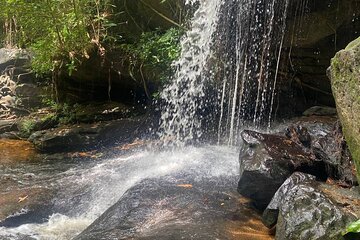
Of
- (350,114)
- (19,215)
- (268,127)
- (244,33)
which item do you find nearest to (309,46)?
(244,33)

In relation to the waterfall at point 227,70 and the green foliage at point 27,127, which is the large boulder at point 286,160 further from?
the green foliage at point 27,127

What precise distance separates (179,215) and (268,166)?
123 centimetres

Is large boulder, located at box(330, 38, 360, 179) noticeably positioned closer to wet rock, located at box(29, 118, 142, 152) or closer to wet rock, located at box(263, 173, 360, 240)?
wet rock, located at box(263, 173, 360, 240)

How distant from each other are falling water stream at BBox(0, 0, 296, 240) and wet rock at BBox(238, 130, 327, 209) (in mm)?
760

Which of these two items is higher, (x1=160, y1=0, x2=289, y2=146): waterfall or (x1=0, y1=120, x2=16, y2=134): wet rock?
(x1=160, y1=0, x2=289, y2=146): waterfall

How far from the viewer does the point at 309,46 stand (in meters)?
6.69

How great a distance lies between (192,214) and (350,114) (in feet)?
6.49

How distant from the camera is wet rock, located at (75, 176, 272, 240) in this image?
371cm

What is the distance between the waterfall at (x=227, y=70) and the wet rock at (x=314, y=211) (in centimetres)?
364

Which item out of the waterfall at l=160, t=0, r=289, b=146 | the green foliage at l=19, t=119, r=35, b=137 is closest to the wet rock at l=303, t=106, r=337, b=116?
the waterfall at l=160, t=0, r=289, b=146

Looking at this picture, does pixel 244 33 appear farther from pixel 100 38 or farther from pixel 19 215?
pixel 19 215

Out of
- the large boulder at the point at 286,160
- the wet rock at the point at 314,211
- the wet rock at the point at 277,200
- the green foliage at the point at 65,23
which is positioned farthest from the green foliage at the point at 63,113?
the wet rock at the point at 314,211

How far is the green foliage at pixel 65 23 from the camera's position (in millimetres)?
7844

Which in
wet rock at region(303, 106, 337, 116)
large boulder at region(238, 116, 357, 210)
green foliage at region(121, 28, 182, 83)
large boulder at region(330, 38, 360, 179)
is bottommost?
large boulder at region(238, 116, 357, 210)
